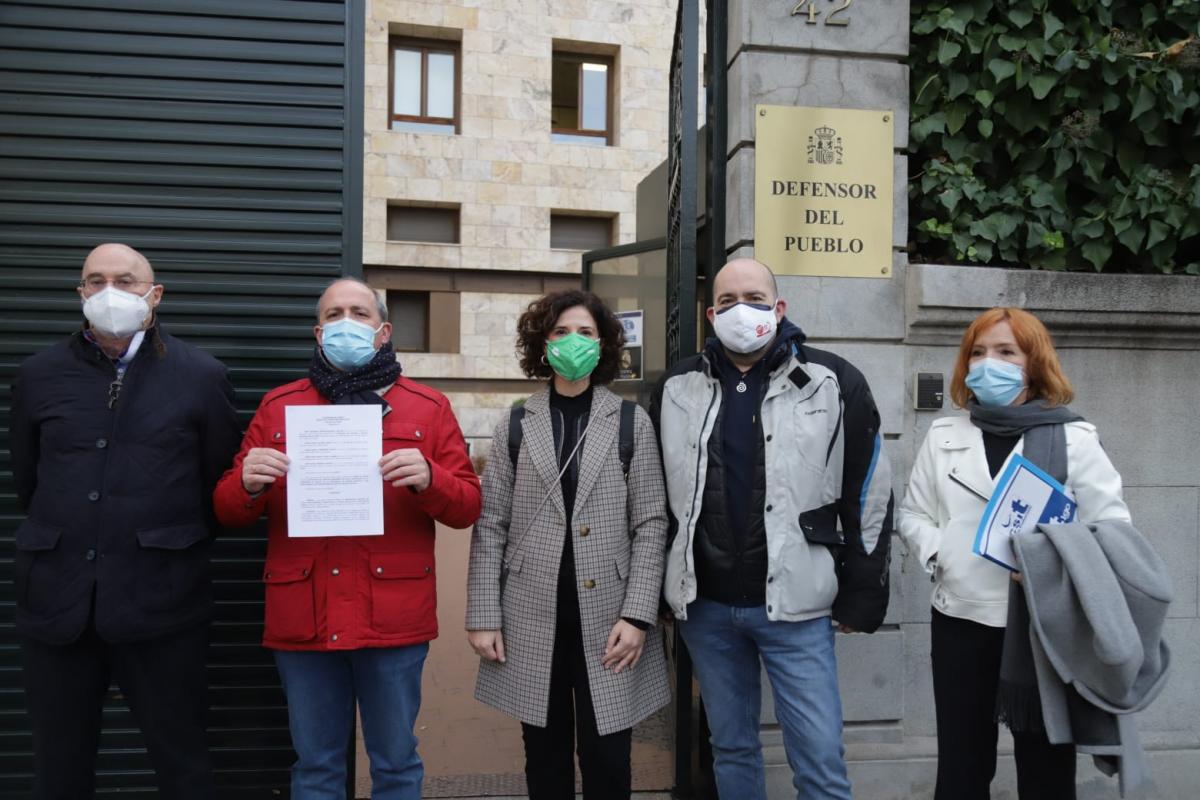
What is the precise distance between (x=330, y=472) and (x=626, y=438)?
1014mm

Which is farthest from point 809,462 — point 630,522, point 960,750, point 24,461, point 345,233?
point 24,461

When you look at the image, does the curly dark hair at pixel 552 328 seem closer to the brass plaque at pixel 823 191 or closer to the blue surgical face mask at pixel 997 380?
the brass plaque at pixel 823 191

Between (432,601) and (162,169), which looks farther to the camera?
(162,169)

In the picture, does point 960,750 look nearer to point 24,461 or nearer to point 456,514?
point 456,514

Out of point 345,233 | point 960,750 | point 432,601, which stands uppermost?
point 345,233

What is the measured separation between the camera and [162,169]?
4078 millimetres

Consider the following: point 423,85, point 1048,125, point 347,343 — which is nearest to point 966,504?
point 347,343

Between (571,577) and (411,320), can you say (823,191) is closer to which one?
(571,577)

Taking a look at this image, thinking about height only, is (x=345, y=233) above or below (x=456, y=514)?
above

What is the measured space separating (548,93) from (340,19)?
1706 cm

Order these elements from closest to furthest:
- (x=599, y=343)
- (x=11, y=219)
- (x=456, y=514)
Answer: (x=456, y=514)
(x=599, y=343)
(x=11, y=219)

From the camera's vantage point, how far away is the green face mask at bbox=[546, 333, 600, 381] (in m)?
3.21

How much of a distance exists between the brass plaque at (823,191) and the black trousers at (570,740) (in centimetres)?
197

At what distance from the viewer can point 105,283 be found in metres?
3.11
